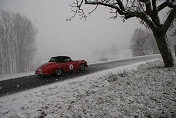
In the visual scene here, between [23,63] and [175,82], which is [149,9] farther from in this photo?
[23,63]

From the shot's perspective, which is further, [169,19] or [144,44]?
[144,44]

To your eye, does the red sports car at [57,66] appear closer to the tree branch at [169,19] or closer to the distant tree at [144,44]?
the tree branch at [169,19]

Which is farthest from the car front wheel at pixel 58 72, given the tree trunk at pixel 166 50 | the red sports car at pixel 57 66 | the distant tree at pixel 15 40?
the distant tree at pixel 15 40

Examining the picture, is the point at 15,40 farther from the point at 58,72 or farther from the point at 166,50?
the point at 166,50

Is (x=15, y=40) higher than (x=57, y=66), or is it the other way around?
(x=15, y=40)

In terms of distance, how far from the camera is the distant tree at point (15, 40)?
675 inches

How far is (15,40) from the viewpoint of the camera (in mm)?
18031

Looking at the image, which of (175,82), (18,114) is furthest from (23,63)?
(175,82)

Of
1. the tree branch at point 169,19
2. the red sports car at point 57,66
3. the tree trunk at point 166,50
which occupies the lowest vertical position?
the red sports car at point 57,66

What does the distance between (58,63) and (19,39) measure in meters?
18.2

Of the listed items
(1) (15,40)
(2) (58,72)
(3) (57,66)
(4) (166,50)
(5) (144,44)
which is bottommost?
(2) (58,72)

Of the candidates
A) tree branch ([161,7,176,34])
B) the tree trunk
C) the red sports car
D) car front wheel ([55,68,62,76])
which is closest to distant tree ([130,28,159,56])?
the tree trunk

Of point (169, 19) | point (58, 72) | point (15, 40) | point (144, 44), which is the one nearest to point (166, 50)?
point (169, 19)

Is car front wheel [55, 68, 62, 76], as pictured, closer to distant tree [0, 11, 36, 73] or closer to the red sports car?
the red sports car
